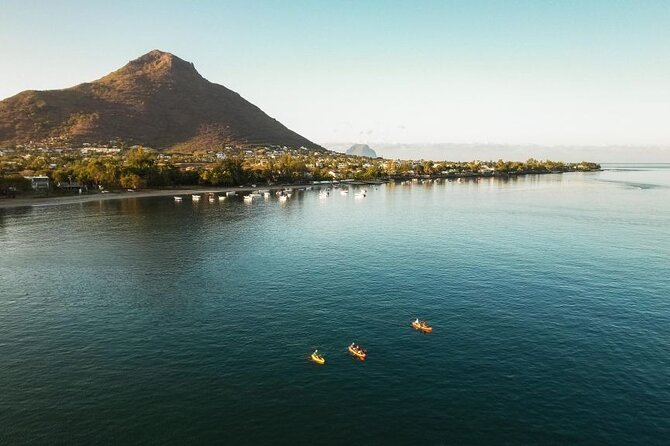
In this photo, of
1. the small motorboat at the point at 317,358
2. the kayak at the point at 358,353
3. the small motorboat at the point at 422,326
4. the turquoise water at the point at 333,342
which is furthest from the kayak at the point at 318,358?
the small motorboat at the point at 422,326

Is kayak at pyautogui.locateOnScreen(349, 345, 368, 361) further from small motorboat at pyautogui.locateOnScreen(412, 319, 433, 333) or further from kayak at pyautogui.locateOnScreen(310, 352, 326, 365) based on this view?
small motorboat at pyautogui.locateOnScreen(412, 319, 433, 333)

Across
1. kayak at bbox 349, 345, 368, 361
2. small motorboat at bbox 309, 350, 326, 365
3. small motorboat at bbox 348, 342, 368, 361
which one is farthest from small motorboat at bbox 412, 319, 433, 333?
small motorboat at bbox 309, 350, 326, 365

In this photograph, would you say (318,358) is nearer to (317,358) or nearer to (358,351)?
(317,358)

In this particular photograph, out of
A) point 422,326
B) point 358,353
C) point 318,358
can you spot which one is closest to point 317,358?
point 318,358

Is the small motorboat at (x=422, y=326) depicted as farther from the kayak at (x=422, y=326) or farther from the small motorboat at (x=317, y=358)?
the small motorboat at (x=317, y=358)

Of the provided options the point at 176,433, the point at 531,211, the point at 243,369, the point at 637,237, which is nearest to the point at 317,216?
the point at 531,211

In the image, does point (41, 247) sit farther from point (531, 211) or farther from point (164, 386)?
point (531, 211)

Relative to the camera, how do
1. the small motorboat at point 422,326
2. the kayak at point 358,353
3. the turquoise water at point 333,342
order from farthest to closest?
the small motorboat at point 422,326 → the kayak at point 358,353 → the turquoise water at point 333,342
